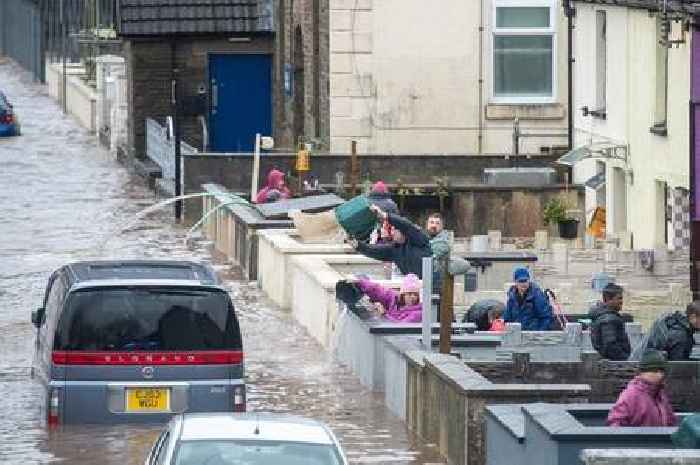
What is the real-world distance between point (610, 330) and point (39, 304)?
461 inches

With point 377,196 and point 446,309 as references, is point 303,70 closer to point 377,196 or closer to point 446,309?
point 377,196

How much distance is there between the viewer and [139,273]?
1952 cm

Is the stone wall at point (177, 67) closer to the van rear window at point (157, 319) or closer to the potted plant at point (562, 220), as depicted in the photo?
the potted plant at point (562, 220)

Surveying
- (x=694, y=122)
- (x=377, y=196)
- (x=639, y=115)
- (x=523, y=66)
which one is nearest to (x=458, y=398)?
(x=694, y=122)

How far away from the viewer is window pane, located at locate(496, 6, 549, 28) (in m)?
40.8

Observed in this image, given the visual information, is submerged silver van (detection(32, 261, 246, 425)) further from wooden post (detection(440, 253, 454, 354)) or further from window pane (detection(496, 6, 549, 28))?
window pane (detection(496, 6, 549, 28))

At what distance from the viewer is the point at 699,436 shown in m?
13.7

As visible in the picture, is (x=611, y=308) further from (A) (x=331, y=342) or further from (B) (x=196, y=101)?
(B) (x=196, y=101)

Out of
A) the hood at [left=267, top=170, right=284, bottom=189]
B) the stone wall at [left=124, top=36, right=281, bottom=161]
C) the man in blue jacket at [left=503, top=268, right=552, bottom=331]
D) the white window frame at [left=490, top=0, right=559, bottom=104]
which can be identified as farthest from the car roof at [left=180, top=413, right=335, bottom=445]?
the stone wall at [left=124, top=36, right=281, bottom=161]

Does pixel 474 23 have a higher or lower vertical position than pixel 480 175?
higher

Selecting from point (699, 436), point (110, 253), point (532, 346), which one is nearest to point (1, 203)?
point (110, 253)

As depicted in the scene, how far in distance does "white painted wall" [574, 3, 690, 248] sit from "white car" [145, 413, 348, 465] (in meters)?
15.1

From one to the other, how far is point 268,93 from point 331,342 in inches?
1037

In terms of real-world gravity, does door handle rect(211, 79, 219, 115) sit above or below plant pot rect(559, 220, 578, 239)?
above
